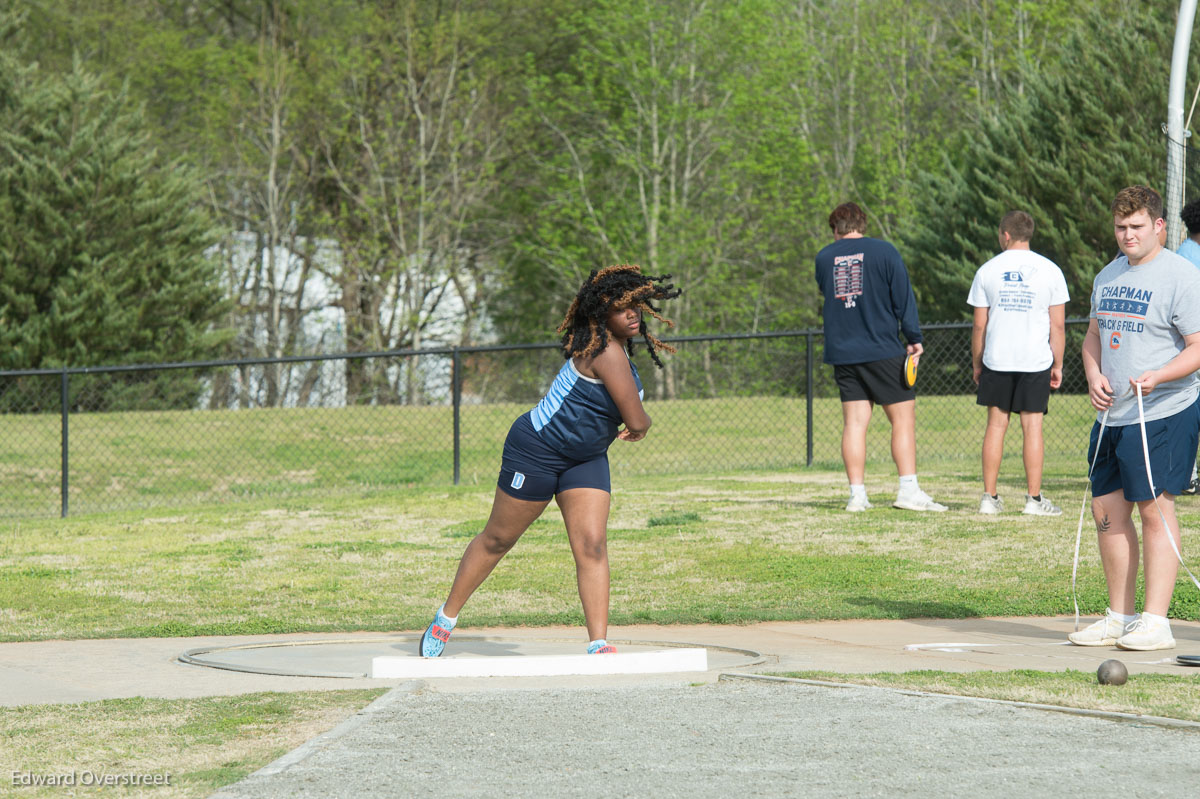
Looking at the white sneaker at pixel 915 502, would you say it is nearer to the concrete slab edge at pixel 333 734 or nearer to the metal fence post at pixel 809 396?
the metal fence post at pixel 809 396

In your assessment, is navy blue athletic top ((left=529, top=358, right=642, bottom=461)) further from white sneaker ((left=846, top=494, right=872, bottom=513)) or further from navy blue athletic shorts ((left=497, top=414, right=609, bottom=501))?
white sneaker ((left=846, top=494, right=872, bottom=513))

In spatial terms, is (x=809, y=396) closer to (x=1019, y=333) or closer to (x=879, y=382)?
(x=879, y=382)

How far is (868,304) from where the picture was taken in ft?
33.5

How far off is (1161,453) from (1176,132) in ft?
17.7

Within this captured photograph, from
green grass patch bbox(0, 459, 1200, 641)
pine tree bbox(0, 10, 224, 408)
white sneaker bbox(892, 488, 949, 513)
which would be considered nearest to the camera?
green grass patch bbox(0, 459, 1200, 641)

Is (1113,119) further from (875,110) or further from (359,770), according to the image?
(359,770)

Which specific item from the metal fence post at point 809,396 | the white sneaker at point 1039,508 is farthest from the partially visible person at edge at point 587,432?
the metal fence post at point 809,396

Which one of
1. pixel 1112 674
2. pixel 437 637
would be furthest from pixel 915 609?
pixel 437 637

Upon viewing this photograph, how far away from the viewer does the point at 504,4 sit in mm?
37219

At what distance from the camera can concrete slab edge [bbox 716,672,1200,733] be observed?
4.29 metres

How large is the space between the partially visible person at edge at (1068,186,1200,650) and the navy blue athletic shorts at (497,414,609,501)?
2.17m

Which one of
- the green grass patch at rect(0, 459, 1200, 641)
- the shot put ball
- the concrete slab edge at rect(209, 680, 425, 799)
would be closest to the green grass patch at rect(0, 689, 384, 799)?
the concrete slab edge at rect(209, 680, 425, 799)

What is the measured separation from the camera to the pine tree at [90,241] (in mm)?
26547

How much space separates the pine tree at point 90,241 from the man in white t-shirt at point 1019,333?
20.6 m
